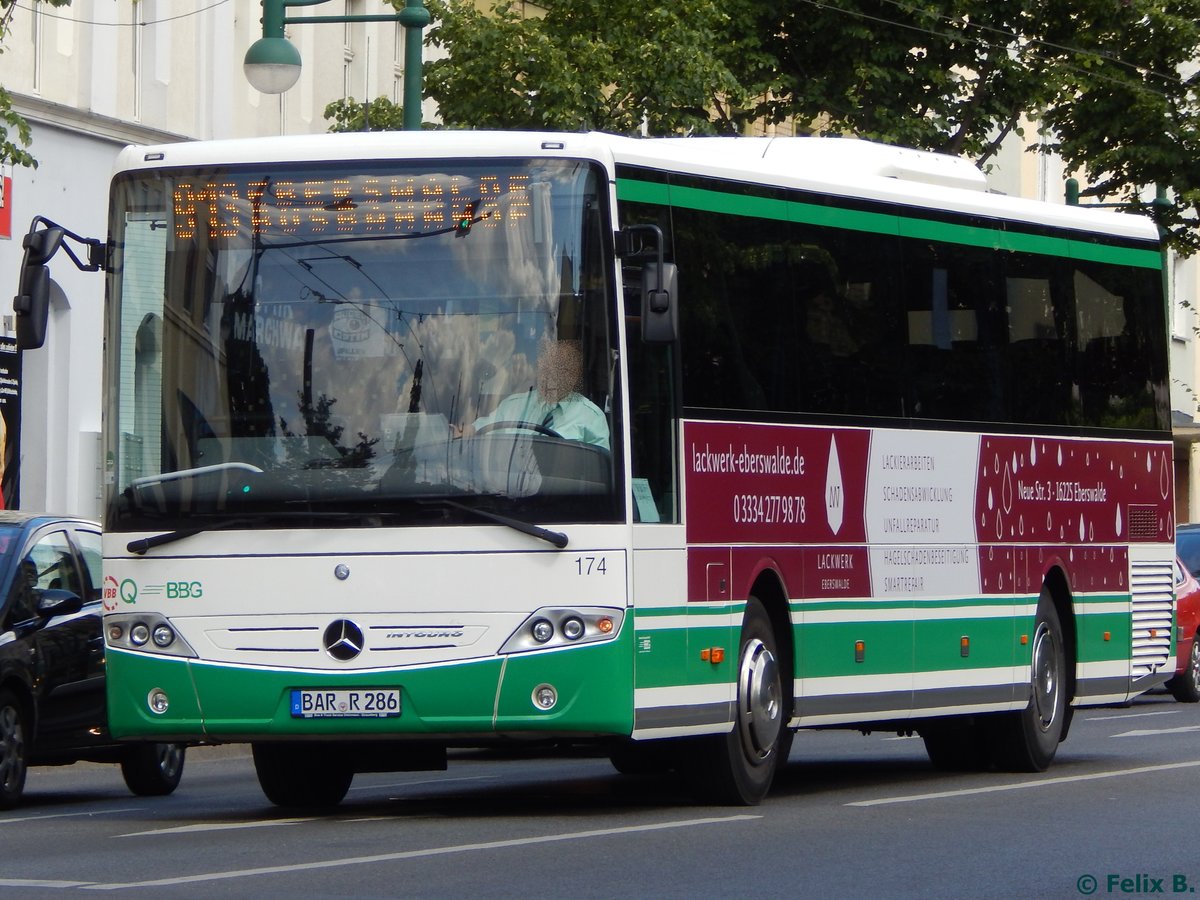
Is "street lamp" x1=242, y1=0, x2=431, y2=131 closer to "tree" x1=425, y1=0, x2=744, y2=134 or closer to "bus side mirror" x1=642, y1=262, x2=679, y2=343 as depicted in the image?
"tree" x1=425, y1=0, x2=744, y2=134

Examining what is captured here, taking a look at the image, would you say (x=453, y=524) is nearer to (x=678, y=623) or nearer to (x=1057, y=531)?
(x=678, y=623)

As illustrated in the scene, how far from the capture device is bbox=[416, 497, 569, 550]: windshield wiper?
1198 cm

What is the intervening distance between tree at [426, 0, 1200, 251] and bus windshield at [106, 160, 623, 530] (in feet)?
42.1

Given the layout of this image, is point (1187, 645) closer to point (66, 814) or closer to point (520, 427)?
point (66, 814)

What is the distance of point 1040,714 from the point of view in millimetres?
16766

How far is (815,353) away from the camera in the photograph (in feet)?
46.6

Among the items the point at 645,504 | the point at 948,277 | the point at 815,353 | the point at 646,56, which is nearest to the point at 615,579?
the point at 645,504

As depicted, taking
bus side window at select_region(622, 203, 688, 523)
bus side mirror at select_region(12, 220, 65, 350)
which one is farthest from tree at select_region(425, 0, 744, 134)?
bus side mirror at select_region(12, 220, 65, 350)

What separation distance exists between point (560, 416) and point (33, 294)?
2.44 metres

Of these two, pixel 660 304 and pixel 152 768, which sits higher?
pixel 660 304

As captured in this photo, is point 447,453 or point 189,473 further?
point 189,473

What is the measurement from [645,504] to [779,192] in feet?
7.98

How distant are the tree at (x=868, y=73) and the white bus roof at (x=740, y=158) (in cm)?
801

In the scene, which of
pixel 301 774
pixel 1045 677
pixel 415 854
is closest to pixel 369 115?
pixel 1045 677
